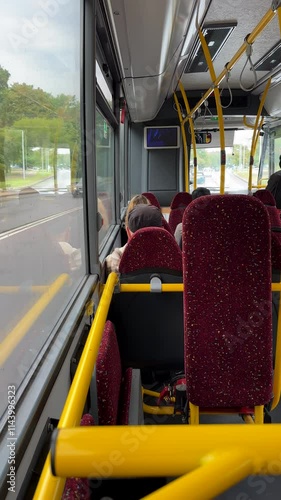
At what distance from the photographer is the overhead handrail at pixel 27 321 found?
900mm

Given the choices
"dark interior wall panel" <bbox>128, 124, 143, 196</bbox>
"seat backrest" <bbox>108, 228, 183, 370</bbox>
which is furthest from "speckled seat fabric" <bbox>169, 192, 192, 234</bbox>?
"seat backrest" <bbox>108, 228, 183, 370</bbox>

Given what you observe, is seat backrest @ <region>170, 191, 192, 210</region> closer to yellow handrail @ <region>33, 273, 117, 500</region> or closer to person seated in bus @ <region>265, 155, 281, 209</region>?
person seated in bus @ <region>265, 155, 281, 209</region>

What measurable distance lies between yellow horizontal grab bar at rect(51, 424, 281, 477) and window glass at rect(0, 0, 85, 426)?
0.48m

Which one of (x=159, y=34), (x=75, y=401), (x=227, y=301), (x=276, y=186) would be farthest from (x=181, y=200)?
(x=75, y=401)

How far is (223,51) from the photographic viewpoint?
14.8 ft

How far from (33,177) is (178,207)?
3691 mm

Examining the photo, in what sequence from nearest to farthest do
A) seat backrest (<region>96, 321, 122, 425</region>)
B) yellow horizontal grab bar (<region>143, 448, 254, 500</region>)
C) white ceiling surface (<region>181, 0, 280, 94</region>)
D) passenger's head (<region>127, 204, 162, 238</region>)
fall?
yellow horizontal grab bar (<region>143, 448, 254, 500</region>) → seat backrest (<region>96, 321, 122, 425</region>) → passenger's head (<region>127, 204, 162, 238</region>) → white ceiling surface (<region>181, 0, 280, 94</region>)

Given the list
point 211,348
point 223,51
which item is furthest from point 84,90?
point 223,51

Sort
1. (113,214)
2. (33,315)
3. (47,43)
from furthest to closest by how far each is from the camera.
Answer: (113,214)
(47,43)
(33,315)

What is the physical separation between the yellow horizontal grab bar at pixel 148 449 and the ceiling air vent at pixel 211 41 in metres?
3.78

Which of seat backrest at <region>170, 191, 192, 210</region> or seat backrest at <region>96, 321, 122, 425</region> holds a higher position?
seat backrest at <region>170, 191, 192, 210</region>

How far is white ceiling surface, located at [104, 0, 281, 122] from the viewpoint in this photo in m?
2.06

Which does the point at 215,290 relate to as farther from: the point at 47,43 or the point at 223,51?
the point at 223,51

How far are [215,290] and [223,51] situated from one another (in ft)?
13.8
